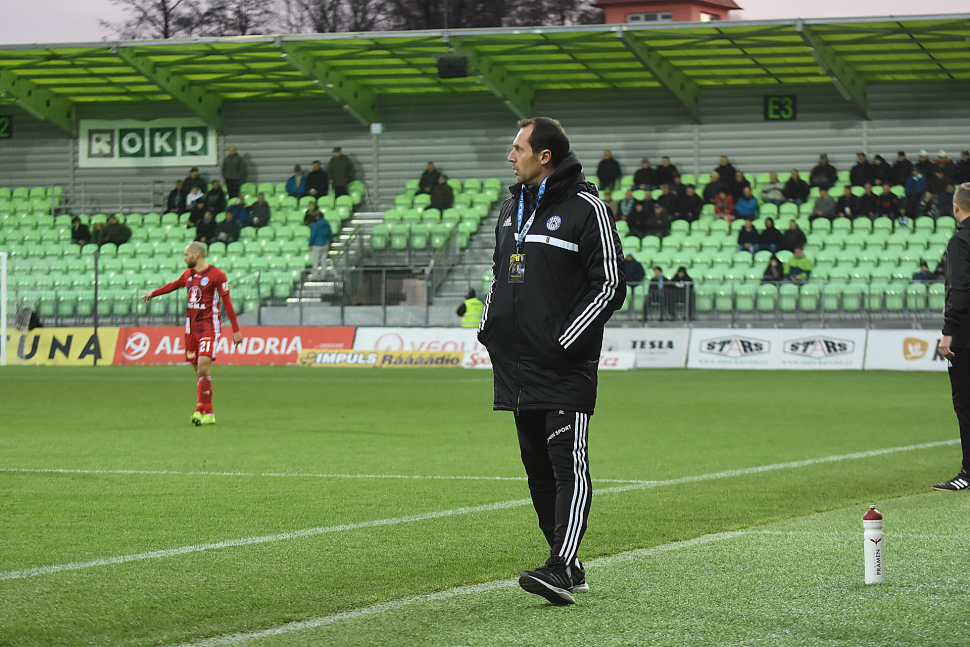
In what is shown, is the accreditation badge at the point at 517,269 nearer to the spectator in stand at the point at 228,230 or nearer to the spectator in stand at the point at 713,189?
the spectator in stand at the point at 713,189

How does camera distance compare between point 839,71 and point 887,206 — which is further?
point 839,71

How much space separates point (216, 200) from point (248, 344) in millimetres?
8500

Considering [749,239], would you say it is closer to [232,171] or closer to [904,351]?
[904,351]

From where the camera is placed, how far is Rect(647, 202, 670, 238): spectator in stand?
3256 cm

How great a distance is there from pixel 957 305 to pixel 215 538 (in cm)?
542

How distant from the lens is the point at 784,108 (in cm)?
3684

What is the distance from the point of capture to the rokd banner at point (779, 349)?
2650cm

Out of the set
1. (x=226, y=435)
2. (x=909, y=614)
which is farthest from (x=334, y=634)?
(x=226, y=435)

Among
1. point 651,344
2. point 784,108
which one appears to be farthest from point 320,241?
point 784,108

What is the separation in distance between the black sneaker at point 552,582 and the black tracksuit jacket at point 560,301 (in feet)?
2.25

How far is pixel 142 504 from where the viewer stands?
332 inches

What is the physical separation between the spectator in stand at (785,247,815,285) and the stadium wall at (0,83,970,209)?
24.8ft

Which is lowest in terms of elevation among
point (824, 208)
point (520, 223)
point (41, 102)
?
point (520, 223)

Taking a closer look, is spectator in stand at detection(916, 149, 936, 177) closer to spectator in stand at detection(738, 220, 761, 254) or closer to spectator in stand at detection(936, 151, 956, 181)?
spectator in stand at detection(936, 151, 956, 181)
